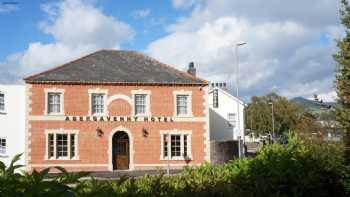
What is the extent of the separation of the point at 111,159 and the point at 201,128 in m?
7.28

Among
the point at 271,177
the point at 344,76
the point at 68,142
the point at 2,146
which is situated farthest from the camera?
the point at 2,146

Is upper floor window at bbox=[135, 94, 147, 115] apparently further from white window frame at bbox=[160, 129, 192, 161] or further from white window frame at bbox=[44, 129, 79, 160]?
white window frame at bbox=[44, 129, 79, 160]

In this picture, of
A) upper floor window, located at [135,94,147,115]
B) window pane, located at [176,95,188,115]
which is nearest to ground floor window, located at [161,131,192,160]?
window pane, located at [176,95,188,115]

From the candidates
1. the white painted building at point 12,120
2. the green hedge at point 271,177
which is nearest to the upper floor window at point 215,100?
the white painted building at point 12,120

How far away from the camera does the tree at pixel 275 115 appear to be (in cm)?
7225

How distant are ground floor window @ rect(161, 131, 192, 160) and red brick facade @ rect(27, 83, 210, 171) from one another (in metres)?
0.28

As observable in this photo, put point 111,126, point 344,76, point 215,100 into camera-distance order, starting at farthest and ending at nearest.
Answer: point 215,100 → point 111,126 → point 344,76

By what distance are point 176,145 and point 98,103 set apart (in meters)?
6.76

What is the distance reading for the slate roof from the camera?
32.7 m

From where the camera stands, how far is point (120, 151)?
33.3 metres

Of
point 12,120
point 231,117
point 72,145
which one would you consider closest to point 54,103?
point 72,145

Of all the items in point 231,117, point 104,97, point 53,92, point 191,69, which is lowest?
point 231,117

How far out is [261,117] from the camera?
72.9 m

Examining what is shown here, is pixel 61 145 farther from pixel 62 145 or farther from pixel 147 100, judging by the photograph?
pixel 147 100
